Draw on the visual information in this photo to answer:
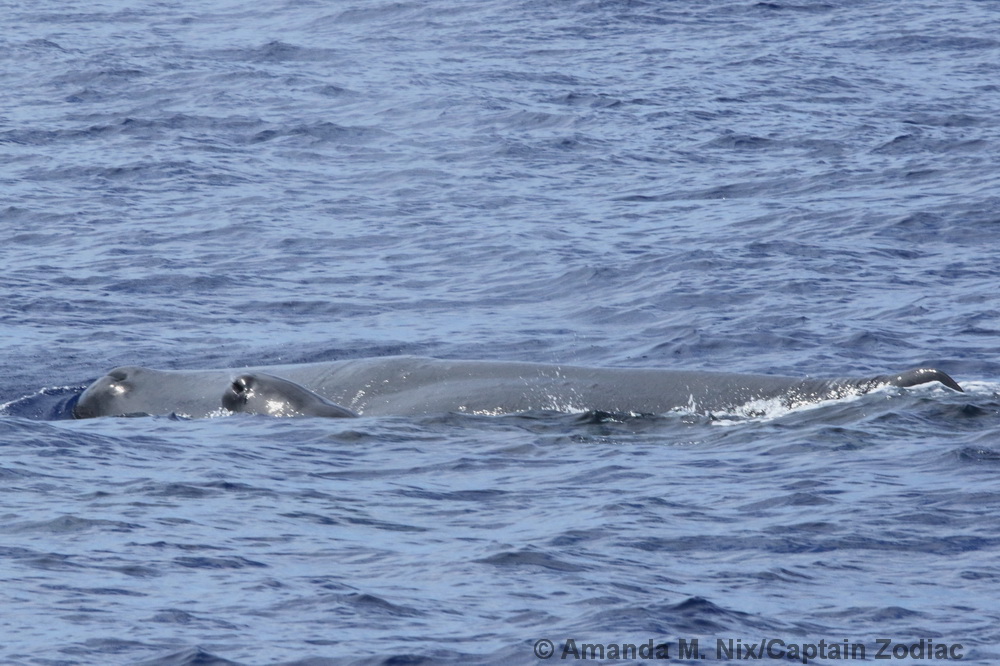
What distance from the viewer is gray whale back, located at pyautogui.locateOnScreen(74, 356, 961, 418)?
49.7 feet

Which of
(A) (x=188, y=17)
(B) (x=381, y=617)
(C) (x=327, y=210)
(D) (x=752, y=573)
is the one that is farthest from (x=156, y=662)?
(A) (x=188, y=17)

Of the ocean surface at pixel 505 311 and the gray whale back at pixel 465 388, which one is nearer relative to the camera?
the ocean surface at pixel 505 311

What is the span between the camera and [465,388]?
1590cm

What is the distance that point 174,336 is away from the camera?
816 inches

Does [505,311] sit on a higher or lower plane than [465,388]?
lower

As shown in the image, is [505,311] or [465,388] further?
[505,311]

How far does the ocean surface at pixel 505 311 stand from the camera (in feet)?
32.7

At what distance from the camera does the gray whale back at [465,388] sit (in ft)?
49.7

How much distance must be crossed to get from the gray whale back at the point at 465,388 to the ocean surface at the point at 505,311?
1.36ft

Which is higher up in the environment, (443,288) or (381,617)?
(381,617)

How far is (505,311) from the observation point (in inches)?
853

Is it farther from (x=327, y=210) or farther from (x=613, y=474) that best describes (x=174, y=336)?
(x=613, y=474)

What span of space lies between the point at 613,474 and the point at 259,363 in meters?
7.42

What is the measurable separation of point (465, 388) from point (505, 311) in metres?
5.84
